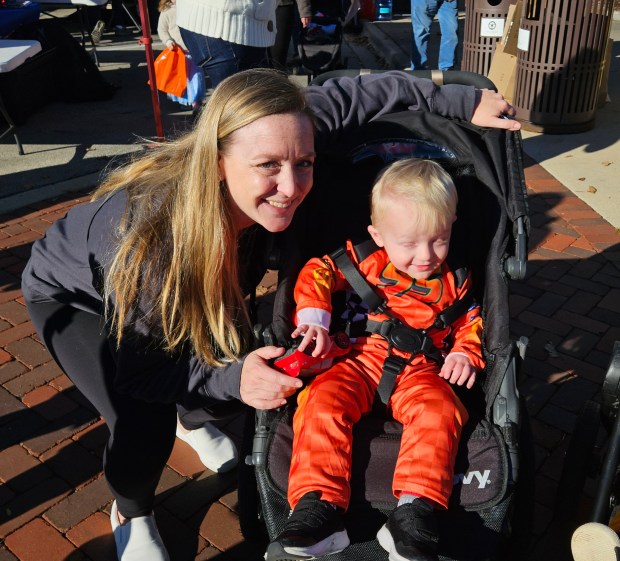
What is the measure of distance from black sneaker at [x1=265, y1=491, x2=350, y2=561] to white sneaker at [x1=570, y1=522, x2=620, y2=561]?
70 cm

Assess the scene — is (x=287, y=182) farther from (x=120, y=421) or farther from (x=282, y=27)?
(x=282, y=27)

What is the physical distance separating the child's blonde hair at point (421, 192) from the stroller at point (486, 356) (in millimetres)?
261

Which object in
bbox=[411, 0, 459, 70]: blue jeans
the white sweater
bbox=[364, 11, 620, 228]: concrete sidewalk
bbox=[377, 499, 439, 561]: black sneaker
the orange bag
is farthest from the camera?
bbox=[411, 0, 459, 70]: blue jeans

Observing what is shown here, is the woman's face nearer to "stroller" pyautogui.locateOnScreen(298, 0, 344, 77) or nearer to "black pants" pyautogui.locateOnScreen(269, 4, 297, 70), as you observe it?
"black pants" pyautogui.locateOnScreen(269, 4, 297, 70)

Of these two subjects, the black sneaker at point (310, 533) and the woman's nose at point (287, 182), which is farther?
the woman's nose at point (287, 182)

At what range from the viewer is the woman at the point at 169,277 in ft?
6.93

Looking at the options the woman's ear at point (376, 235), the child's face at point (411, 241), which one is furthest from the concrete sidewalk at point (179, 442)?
the woman's ear at point (376, 235)

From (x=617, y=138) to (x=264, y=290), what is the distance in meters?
4.43

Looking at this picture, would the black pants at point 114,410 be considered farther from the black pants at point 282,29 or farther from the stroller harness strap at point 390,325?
the black pants at point 282,29

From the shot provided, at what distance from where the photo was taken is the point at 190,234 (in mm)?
2131

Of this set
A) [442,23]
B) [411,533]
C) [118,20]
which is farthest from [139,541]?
[118,20]

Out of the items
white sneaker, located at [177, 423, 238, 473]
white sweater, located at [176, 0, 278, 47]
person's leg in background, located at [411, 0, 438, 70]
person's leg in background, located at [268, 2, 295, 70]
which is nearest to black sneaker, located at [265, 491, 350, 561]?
white sneaker, located at [177, 423, 238, 473]

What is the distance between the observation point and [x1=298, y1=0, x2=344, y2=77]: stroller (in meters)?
7.63

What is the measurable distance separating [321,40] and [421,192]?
571 cm
